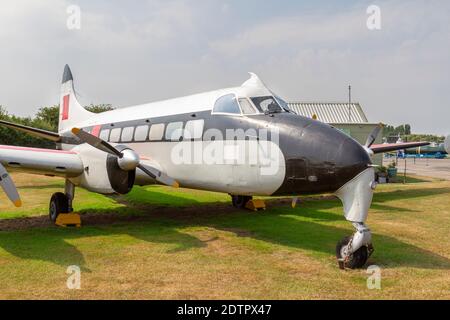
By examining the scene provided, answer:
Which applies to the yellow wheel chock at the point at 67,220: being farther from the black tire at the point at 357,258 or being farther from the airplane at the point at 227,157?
the black tire at the point at 357,258

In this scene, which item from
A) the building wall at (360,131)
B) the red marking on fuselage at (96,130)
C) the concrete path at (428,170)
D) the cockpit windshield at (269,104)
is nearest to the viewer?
the cockpit windshield at (269,104)

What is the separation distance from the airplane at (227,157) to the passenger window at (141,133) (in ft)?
0.13

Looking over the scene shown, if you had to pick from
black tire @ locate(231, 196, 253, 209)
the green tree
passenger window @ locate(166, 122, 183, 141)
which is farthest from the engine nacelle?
the green tree

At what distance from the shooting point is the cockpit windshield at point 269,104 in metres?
8.67

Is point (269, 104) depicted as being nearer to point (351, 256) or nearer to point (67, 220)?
point (351, 256)

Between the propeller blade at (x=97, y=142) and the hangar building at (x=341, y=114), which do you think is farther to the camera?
the hangar building at (x=341, y=114)

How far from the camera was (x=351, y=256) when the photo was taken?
274 inches

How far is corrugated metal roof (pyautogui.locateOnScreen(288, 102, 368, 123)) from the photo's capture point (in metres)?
31.3

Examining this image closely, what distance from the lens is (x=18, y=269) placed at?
7012 millimetres

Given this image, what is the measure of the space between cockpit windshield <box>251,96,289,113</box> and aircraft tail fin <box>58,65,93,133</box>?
11.4 m

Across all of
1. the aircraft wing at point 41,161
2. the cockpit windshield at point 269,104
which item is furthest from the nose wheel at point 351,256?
the aircraft wing at point 41,161

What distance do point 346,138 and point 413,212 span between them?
786cm

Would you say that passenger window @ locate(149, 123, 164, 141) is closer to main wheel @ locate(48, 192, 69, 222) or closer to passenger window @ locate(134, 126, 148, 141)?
passenger window @ locate(134, 126, 148, 141)
